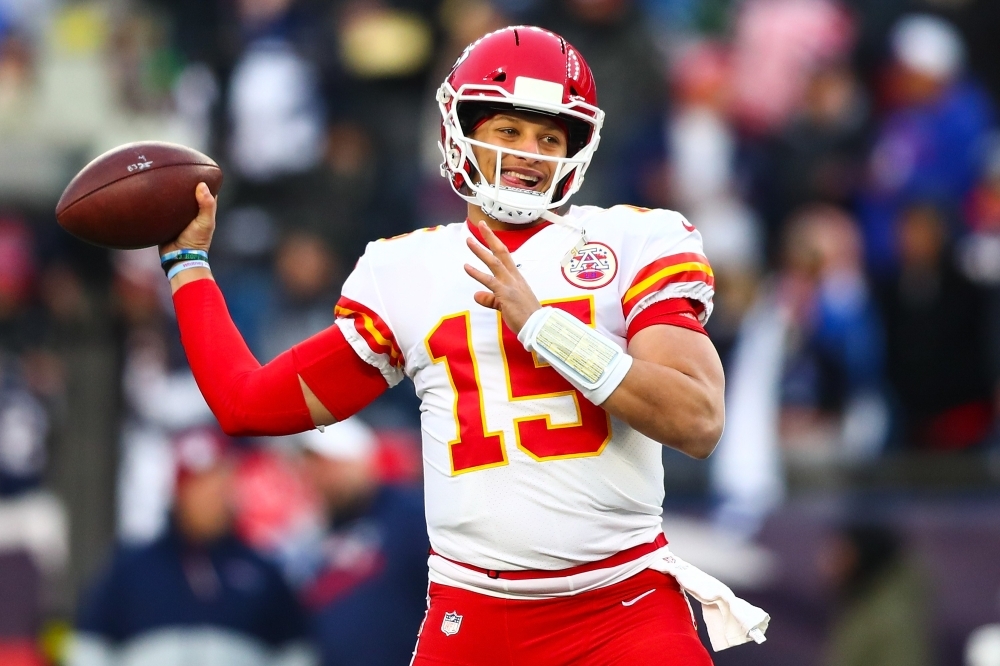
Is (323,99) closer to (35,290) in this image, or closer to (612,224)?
(35,290)

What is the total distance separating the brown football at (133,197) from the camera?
391 centimetres

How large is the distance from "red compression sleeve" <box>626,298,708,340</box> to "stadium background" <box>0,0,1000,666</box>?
3.60 m

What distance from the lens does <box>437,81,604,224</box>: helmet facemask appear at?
3805mm

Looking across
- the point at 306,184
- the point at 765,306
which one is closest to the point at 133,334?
the point at 306,184

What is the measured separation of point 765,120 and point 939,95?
1065mm

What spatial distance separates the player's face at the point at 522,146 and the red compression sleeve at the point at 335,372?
54cm

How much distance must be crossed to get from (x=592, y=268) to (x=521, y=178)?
286 millimetres

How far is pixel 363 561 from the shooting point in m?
6.82

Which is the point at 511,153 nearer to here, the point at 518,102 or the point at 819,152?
the point at 518,102

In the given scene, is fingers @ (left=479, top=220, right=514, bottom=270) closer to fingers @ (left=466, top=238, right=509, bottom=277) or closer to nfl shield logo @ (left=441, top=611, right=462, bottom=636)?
fingers @ (left=466, top=238, right=509, bottom=277)

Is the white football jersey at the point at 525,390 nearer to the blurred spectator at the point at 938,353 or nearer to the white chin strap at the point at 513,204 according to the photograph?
the white chin strap at the point at 513,204

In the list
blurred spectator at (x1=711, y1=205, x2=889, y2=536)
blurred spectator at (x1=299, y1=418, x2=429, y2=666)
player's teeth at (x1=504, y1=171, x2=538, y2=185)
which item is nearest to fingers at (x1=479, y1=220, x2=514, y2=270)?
player's teeth at (x1=504, y1=171, x2=538, y2=185)

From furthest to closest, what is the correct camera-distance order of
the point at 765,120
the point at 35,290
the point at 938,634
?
1. the point at 765,120
2. the point at 35,290
3. the point at 938,634

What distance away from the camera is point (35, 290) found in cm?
931
